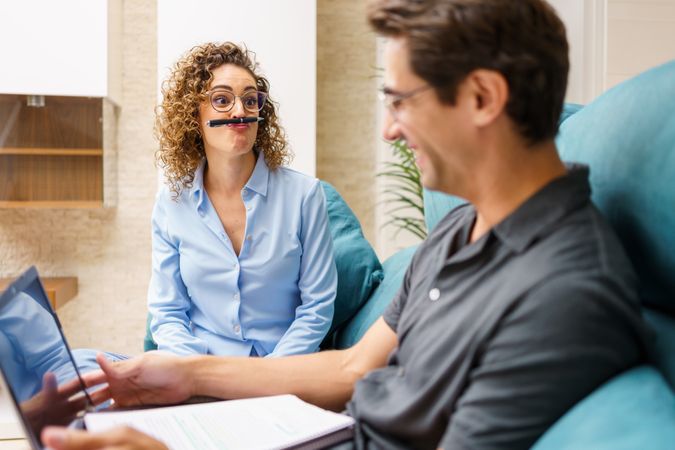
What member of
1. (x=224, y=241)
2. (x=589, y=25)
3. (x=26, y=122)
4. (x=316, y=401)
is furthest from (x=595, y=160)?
(x=26, y=122)

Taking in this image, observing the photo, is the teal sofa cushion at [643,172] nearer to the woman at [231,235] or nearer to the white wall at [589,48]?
the woman at [231,235]

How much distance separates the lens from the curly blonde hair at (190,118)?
1.95m

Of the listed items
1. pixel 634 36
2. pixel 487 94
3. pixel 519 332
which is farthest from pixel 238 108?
pixel 634 36

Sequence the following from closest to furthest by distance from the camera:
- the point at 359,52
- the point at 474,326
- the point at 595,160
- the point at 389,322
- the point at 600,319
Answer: the point at 600,319, the point at 474,326, the point at 595,160, the point at 389,322, the point at 359,52

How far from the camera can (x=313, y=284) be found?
6.12ft

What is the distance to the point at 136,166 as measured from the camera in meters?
3.34

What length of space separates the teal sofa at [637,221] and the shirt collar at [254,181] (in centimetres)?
99

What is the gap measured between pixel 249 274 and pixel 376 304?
1.19 feet

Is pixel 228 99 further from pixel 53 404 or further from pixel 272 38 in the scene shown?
pixel 53 404

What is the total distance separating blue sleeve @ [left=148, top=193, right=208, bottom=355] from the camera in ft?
5.91

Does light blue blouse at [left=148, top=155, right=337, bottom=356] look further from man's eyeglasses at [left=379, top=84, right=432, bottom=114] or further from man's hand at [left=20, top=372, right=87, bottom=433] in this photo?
man's eyeglasses at [left=379, top=84, right=432, bottom=114]

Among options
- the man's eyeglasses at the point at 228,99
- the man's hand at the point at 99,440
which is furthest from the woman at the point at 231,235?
the man's hand at the point at 99,440

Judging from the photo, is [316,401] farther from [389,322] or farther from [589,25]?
[589,25]

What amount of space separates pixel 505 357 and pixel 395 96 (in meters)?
0.37
